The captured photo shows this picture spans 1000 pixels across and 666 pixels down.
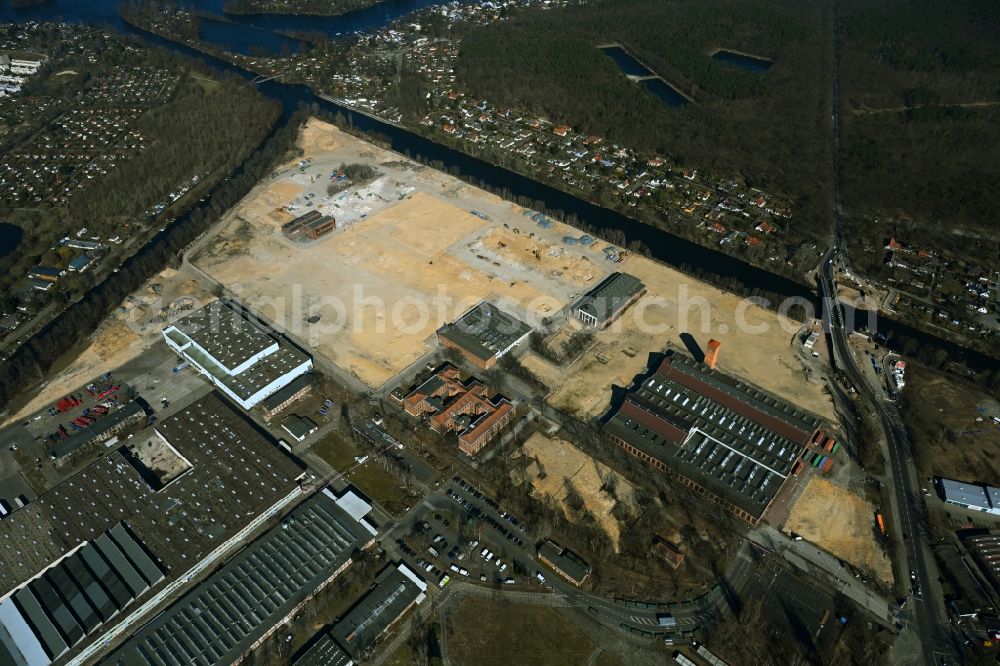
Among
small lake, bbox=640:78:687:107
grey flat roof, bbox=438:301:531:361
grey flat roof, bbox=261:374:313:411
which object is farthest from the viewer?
small lake, bbox=640:78:687:107

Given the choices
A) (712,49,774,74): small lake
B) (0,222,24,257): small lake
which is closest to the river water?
(0,222,24,257): small lake

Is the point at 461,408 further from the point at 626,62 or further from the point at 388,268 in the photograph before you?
the point at 626,62

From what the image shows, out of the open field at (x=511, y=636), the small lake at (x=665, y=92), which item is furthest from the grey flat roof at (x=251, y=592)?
the small lake at (x=665, y=92)

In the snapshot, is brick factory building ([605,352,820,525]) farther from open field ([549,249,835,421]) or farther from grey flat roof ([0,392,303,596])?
grey flat roof ([0,392,303,596])

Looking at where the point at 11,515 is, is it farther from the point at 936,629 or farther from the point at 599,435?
the point at 936,629

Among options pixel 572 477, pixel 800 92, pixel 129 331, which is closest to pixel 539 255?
pixel 572 477

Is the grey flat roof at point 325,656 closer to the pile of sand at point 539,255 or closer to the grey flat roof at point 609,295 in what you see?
the grey flat roof at point 609,295
